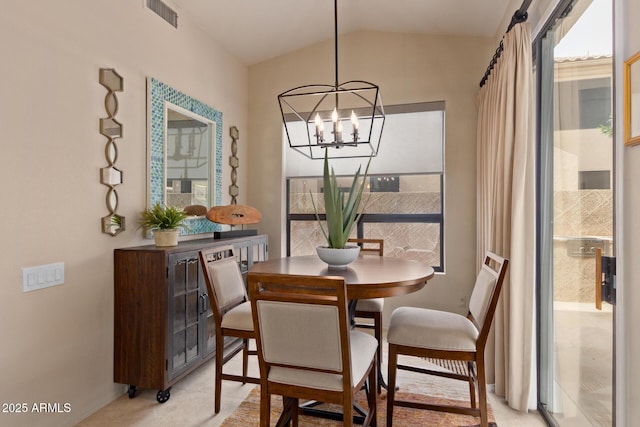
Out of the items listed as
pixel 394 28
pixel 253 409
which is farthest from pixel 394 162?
pixel 253 409

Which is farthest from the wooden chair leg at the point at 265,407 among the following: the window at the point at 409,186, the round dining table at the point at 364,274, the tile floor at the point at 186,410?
the window at the point at 409,186

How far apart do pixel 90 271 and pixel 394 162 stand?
9.22 ft

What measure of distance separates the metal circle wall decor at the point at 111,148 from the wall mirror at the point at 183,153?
0.29 meters

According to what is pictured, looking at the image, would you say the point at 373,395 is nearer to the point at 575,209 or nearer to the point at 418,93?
the point at 575,209

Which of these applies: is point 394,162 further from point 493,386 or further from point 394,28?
point 493,386

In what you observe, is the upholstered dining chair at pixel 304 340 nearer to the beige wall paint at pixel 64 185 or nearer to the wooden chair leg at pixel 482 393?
the wooden chair leg at pixel 482 393

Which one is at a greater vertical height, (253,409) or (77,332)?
(77,332)

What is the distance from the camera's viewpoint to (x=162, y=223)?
2.46 m

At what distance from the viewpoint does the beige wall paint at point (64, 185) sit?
1.73 metres

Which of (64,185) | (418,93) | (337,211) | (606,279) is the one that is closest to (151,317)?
(64,185)

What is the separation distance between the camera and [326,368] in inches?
56.6

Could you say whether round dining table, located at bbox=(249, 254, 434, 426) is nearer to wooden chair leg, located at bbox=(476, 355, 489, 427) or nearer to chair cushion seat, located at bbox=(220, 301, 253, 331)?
chair cushion seat, located at bbox=(220, 301, 253, 331)

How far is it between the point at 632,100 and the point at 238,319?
210cm

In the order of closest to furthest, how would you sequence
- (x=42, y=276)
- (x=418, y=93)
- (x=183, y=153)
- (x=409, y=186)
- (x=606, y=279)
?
(x=606, y=279) < (x=42, y=276) < (x=183, y=153) < (x=418, y=93) < (x=409, y=186)
